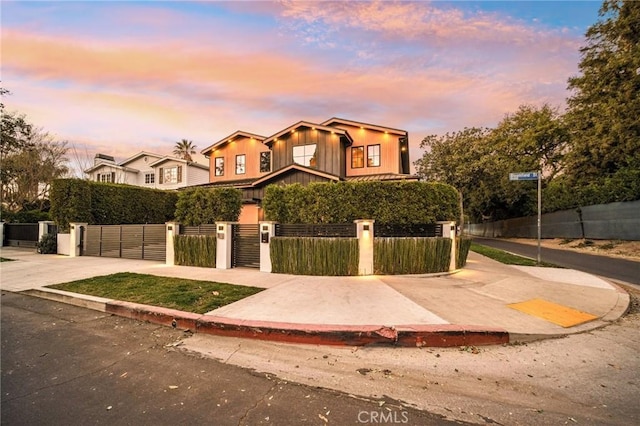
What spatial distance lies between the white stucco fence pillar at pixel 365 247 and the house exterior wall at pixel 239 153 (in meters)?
14.9

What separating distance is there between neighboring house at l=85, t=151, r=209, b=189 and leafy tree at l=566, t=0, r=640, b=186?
114 feet

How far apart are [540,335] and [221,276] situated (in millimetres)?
7546

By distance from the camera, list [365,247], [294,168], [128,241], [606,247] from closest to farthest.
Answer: [365,247] < [128,241] < [606,247] < [294,168]

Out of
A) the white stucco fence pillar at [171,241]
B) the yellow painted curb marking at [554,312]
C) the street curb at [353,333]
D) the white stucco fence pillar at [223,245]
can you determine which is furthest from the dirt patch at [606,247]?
Result: the white stucco fence pillar at [171,241]

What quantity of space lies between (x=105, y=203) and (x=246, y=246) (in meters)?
12.3

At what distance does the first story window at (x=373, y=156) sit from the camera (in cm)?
2002

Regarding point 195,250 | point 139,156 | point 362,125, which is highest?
point 139,156

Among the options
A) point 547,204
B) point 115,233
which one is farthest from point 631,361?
point 547,204

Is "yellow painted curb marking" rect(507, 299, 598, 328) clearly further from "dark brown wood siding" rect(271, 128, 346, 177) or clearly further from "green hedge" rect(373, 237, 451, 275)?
"dark brown wood siding" rect(271, 128, 346, 177)

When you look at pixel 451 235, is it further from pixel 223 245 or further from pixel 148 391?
pixel 148 391

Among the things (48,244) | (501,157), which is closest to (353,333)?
(48,244)

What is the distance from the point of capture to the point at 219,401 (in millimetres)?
2715

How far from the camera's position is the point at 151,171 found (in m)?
33.1

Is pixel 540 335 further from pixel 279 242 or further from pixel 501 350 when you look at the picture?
pixel 279 242
